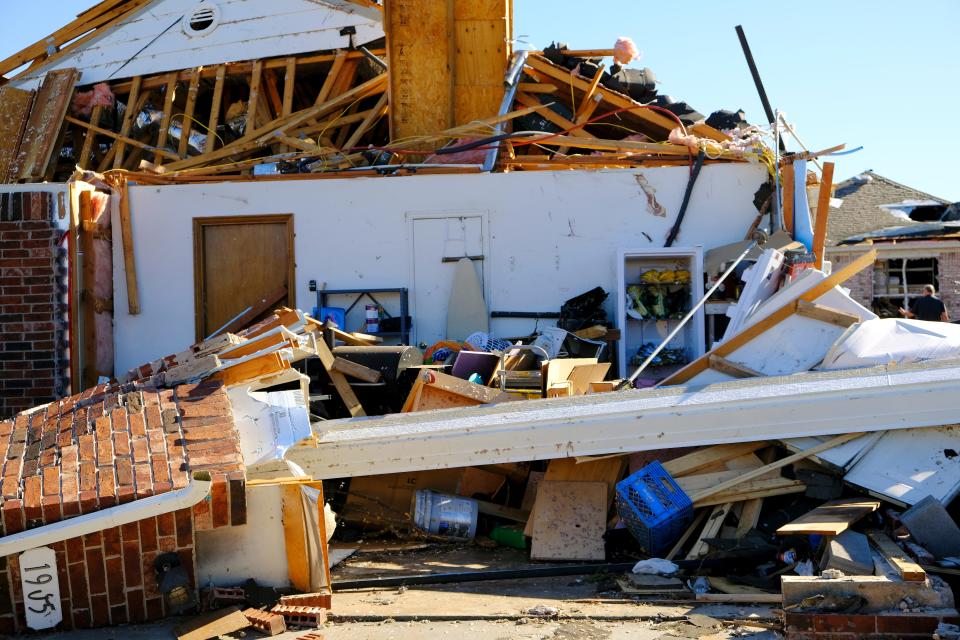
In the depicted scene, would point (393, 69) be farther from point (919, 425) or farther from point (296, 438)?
point (919, 425)

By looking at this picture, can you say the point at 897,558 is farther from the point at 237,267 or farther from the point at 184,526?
the point at 237,267

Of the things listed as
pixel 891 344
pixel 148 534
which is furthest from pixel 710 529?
pixel 148 534

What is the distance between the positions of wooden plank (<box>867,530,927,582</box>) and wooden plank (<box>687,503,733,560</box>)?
1.00m

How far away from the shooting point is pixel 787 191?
10.9 metres

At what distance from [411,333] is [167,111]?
19.7ft

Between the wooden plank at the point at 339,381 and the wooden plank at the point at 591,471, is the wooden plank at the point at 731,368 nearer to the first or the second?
the wooden plank at the point at 591,471

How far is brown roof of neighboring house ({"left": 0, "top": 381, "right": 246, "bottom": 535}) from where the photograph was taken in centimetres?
554

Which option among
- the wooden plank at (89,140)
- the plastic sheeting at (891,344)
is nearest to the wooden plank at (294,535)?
the plastic sheeting at (891,344)

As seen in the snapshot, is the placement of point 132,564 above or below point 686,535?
above

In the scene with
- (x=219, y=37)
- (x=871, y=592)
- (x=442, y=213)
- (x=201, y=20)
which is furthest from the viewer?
(x=201, y=20)

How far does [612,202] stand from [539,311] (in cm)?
140

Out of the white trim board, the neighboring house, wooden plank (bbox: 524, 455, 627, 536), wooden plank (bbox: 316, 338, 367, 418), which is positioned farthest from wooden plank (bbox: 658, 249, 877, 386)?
the neighboring house

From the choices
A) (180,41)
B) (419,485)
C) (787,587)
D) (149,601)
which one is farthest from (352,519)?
(180,41)

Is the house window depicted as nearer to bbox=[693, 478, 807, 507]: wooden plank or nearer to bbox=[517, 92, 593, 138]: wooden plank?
bbox=[517, 92, 593, 138]: wooden plank
